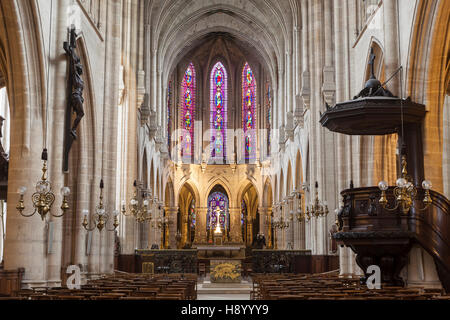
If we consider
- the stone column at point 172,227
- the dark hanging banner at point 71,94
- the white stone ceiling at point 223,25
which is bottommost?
the stone column at point 172,227

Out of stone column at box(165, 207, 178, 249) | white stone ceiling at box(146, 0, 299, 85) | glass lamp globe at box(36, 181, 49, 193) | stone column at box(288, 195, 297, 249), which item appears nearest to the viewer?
glass lamp globe at box(36, 181, 49, 193)

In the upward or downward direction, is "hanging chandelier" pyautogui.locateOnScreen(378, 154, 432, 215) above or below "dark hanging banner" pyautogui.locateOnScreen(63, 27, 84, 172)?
below

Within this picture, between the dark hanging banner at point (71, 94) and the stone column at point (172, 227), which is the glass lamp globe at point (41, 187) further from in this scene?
the stone column at point (172, 227)

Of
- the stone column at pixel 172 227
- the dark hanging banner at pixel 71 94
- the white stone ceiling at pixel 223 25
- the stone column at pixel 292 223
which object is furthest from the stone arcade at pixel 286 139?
the stone column at pixel 172 227

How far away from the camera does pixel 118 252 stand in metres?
26.4

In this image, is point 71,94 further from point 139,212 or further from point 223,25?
point 223,25

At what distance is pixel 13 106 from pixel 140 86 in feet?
52.6

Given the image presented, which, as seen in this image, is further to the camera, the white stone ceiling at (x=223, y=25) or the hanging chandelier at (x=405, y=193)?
the white stone ceiling at (x=223, y=25)

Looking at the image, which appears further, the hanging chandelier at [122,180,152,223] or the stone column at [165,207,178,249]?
the stone column at [165,207,178,249]

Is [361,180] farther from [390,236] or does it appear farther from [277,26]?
[277,26]

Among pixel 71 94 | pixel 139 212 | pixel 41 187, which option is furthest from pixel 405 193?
pixel 139 212

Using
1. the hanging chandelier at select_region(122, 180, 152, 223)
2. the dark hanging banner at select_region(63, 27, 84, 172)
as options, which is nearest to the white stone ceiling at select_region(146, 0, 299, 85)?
the hanging chandelier at select_region(122, 180, 152, 223)

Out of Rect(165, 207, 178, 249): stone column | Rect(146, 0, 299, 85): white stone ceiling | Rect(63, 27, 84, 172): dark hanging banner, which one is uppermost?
Rect(146, 0, 299, 85): white stone ceiling

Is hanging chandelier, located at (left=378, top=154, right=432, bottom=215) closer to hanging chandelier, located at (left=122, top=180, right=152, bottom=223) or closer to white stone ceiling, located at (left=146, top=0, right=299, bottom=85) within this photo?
hanging chandelier, located at (left=122, top=180, right=152, bottom=223)
